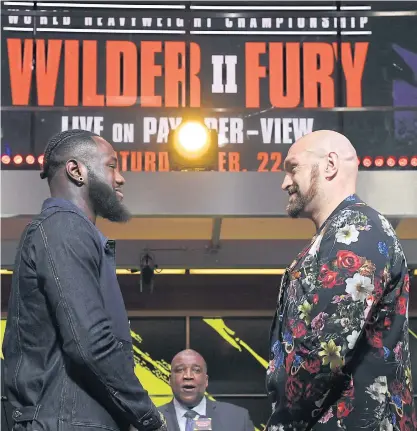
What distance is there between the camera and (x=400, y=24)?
910 centimetres

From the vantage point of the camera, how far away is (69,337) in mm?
3178

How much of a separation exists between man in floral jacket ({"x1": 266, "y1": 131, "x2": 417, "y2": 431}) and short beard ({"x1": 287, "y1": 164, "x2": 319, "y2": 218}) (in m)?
0.14

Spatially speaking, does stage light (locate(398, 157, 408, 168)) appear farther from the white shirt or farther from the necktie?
the necktie

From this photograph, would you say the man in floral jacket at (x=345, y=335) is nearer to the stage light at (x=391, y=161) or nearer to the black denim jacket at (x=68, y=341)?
the black denim jacket at (x=68, y=341)

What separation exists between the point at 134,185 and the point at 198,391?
1624 millimetres

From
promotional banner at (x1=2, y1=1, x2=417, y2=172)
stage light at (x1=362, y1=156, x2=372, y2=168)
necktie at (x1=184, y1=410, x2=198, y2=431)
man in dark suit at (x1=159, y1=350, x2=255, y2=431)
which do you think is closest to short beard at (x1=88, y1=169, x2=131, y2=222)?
man in dark suit at (x1=159, y1=350, x2=255, y2=431)

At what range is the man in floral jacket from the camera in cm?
326

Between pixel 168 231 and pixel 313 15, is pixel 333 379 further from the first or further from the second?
pixel 313 15

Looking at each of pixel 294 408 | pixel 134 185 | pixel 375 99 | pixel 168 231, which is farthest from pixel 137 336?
pixel 294 408

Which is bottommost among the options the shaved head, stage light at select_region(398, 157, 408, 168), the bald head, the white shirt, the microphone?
the microphone

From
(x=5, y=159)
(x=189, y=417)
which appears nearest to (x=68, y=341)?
(x=189, y=417)

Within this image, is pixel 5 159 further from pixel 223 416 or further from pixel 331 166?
pixel 331 166

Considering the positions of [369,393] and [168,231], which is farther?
[168,231]

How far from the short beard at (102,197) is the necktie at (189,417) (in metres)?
4.66
